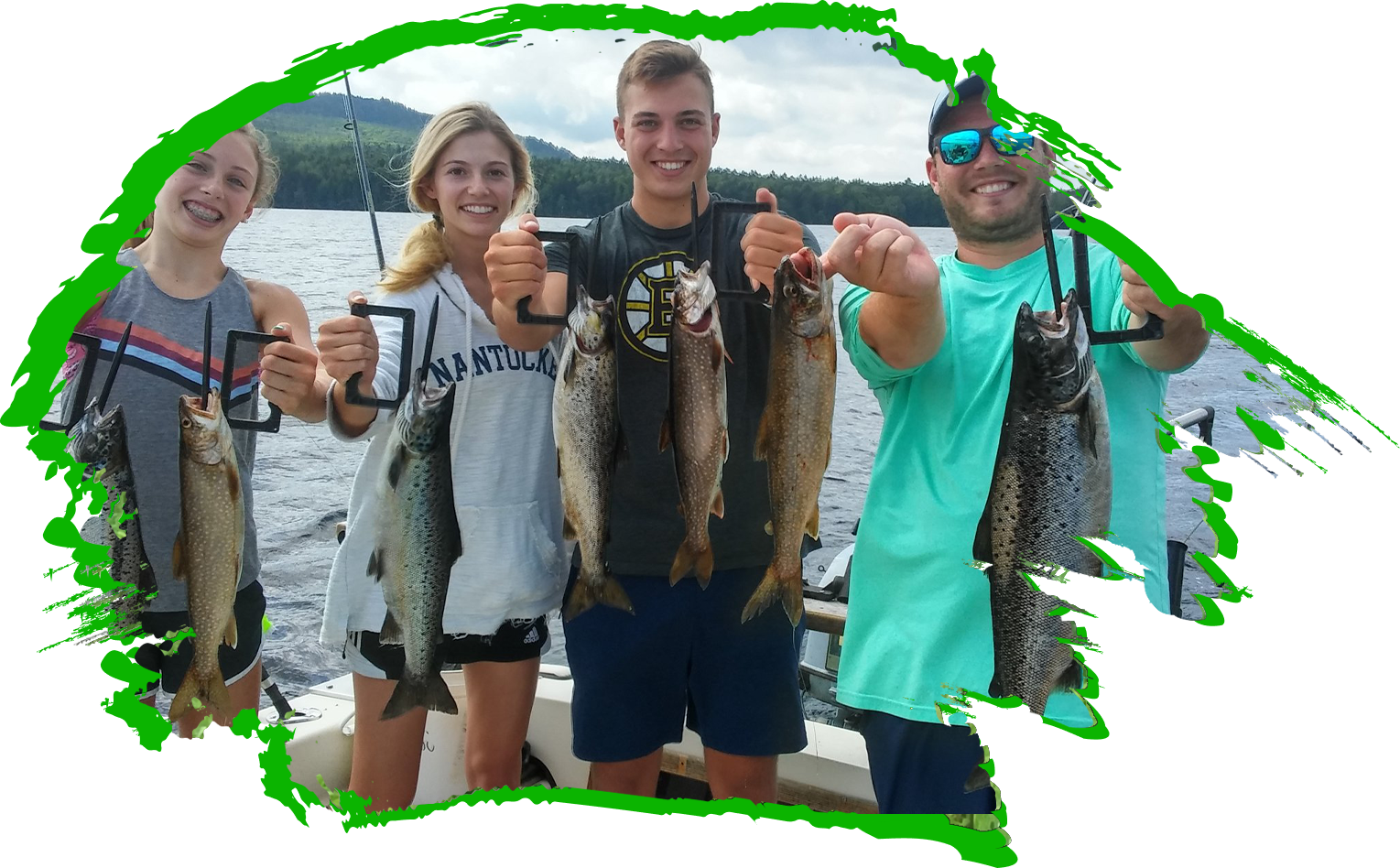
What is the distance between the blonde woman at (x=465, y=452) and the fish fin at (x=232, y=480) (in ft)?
1.01

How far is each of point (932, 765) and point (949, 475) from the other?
90cm

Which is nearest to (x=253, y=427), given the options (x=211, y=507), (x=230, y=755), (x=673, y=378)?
(x=211, y=507)

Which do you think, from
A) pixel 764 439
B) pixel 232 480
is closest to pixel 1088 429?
pixel 764 439

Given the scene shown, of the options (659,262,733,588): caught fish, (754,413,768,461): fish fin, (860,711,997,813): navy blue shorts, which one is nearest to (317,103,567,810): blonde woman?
(659,262,733,588): caught fish

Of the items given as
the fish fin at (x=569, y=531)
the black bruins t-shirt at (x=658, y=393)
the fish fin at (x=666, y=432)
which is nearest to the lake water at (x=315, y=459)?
the black bruins t-shirt at (x=658, y=393)

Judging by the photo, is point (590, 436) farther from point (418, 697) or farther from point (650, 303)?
point (418, 697)

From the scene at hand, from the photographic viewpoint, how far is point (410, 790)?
341cm

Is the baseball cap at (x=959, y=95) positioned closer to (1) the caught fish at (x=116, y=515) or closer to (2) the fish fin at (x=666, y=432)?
(2) the fish fin at (x=666, y=432)

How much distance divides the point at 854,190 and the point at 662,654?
5.57ft

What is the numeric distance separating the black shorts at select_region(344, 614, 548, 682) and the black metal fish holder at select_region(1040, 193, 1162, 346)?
2112mm

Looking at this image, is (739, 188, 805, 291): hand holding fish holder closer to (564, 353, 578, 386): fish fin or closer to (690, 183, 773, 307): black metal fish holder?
(690, 183, 773, 307): black metal fish holder

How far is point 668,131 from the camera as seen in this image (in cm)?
277

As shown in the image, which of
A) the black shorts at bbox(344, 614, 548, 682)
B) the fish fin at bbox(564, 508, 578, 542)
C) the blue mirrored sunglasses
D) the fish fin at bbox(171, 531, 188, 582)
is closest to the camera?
the blue mirrored sunglasses

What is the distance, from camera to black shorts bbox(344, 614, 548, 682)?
125 inches
